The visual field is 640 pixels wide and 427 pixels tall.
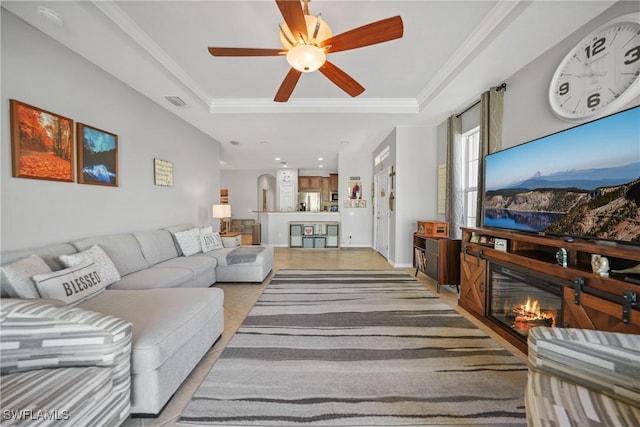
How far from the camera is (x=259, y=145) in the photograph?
5.72 meters

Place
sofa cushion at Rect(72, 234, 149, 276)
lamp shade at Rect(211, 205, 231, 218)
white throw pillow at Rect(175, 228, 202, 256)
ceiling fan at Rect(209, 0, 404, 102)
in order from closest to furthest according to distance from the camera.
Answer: ceiling fan at Rect(209, 0, 404, 102) → sofa cushion at Rect(72, 234, 149, 276) → white throw pillow at Rect(175, 228, 202, 256) → lamp shade at Rect(211, 205, 231, 218)

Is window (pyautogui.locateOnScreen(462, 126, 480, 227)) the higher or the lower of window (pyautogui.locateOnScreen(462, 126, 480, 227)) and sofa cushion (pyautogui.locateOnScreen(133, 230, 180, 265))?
the higher

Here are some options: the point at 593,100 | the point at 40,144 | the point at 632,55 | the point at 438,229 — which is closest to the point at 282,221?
the point at 438,229

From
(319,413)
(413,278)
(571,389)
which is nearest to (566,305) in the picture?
(571,389)

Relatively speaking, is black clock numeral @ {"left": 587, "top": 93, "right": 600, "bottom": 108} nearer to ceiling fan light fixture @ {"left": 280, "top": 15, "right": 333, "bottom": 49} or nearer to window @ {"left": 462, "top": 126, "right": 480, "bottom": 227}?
window @ {"left": 462, "top": 126, "right": 480, "bottom": 227}

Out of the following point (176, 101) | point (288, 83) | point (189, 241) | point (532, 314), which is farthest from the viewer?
point (189, 241)

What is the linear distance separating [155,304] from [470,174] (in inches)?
159

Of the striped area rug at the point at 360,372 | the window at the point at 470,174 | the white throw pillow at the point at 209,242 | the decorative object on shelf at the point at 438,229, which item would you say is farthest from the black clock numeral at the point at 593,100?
the white throw pillow at the point at 209,242

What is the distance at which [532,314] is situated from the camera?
6.58ft

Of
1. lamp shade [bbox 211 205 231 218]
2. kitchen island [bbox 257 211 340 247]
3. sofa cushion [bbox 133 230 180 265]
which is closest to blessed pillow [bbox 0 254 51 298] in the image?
sofa cushion [bbox 133 230 180 265]

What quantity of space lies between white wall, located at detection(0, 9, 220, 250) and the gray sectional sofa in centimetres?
22

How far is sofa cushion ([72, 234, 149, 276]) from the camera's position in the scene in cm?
232

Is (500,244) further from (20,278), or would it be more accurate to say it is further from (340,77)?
(20,278)

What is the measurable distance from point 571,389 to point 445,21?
8.76 ft
